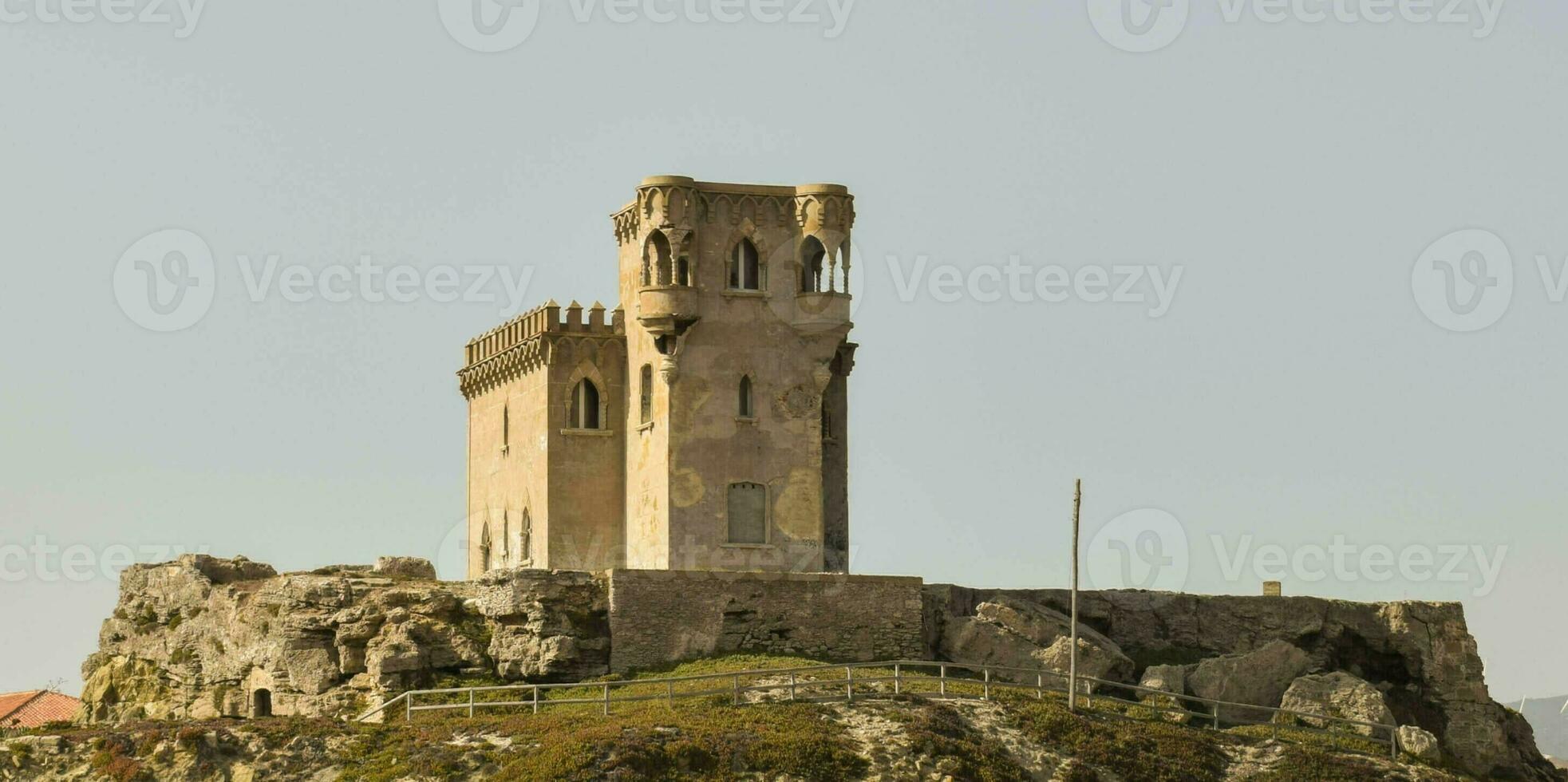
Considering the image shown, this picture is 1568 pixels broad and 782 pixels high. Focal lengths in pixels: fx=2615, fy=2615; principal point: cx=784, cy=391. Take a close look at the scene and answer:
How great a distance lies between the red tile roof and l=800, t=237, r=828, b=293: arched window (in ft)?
108

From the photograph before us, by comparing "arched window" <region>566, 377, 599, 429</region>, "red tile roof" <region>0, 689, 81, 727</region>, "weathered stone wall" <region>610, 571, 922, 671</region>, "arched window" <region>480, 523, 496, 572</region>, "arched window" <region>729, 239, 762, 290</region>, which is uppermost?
A: "arched window" <region>729, 239, 762, 290</region>

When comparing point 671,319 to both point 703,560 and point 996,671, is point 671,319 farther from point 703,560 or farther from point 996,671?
point 996,671

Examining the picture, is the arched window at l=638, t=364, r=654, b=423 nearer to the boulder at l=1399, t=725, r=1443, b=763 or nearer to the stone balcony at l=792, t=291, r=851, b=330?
the stone balcony at l=792, t=291, r=851, b=330

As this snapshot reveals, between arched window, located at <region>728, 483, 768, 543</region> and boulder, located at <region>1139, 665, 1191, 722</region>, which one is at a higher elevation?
arched window, located at <region>728, 483, 768, 543</region>

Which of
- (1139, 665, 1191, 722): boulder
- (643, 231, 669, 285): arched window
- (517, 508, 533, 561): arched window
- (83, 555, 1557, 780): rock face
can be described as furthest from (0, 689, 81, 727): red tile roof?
(1139, 665, 1191, 722): boulder

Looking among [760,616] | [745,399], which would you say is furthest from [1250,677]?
[745,399]

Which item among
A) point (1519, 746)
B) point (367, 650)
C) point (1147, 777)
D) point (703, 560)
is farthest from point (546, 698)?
point (1519, 746)

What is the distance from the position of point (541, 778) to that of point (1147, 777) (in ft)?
47.7

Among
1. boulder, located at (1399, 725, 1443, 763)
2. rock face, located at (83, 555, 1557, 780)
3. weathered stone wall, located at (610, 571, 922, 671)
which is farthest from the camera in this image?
boulder, located at (1399, 725, 1443, 763)

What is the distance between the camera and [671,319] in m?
71.7

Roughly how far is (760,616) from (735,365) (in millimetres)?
9062

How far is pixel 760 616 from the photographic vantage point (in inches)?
2603

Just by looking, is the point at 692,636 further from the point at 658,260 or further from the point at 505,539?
the point at 505,539

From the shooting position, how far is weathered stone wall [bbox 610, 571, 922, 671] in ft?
214
